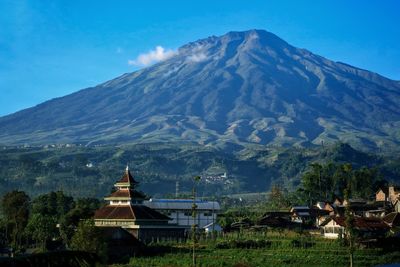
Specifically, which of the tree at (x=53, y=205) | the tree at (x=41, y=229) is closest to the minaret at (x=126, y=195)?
the tree at (x=41, y=229)

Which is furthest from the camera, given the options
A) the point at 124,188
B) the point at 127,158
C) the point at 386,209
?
the point at 127,158

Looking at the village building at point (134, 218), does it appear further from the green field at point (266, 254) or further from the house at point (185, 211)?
the house at point (185, 211)

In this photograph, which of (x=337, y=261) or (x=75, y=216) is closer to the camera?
(x=337, y=261)

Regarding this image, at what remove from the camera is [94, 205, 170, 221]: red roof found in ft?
177

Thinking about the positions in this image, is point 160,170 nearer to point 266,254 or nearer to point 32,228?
point 32,228

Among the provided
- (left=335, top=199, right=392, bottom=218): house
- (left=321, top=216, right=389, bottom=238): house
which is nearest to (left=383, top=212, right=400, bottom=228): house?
(left=321, top=216, right=389, bottom=238): house

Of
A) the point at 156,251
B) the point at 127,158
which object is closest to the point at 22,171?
the point at 127,158

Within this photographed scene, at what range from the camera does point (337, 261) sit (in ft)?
130

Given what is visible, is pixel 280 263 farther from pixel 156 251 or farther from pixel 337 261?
pixel 156 251

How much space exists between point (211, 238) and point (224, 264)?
16.7 meters

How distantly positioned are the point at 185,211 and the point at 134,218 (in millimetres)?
Answer: 15205

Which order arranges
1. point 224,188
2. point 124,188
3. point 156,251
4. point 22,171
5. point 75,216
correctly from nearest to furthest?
point 156,251, point 75,216, point 124,188, point 22,171, point 224,188

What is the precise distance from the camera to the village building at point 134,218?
2095 inches

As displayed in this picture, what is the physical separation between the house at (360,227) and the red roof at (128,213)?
44.9 feet
